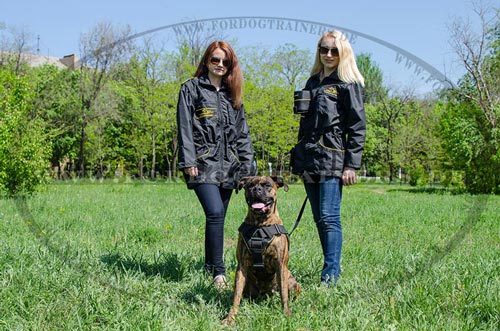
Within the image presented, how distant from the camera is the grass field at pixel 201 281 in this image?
3.63 meters

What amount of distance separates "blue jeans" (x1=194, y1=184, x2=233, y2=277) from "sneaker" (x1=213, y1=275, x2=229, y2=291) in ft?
0.33

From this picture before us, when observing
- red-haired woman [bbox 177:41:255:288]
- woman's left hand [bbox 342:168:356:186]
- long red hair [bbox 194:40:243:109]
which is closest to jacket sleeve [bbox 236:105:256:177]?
red-haired woman [bbox 177:41:255:288]

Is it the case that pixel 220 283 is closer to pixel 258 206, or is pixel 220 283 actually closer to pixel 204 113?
pixel 258 206

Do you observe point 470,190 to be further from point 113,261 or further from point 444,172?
point 113,261

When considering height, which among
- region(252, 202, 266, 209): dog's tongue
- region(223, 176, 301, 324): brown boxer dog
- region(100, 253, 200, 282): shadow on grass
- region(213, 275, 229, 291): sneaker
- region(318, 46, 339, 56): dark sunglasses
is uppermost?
region(318, 46, 339, 56): dark sunglasses

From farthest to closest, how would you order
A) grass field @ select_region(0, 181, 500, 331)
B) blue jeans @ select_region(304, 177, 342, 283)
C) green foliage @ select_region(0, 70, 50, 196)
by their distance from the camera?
green foliage @ select_region(0, 70, 50, 196) → blue jeans @ select_region(304, 177, 342, 283) → grass field @ select_region(0, 181, 500, 331)

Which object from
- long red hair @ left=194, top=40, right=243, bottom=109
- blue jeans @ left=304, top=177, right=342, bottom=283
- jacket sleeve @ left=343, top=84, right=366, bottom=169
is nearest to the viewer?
jacket sleeve @ left=343, top=84, right=366, bottom=169

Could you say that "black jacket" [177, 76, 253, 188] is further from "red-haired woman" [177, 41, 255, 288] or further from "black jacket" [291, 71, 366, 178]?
"black jacket" [291, 71, 366, 178]

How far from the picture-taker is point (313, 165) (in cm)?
460

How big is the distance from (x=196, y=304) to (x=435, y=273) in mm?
2290

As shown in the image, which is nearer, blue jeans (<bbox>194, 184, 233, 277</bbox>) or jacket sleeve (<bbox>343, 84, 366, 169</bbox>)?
jacket sleeve (<bbox>343, 84, 366, 169</bbox>)

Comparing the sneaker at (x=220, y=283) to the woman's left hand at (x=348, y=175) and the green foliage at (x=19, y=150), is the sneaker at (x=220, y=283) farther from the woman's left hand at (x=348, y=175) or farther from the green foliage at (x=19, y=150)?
the green foliage at (x=19, y=150)

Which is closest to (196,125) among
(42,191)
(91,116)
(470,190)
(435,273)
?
(435,273)

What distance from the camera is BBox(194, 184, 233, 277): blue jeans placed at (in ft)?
15.6
